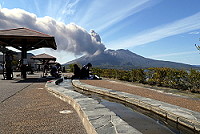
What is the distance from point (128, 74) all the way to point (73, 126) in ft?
33.2

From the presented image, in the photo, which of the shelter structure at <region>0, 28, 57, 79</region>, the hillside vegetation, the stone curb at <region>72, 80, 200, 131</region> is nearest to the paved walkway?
the stone curb at <region>72, 80, 200, 131</region>

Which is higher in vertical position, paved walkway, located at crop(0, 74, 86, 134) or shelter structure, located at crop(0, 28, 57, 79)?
shelter structure, located at crop(0, 28, 57, 79)

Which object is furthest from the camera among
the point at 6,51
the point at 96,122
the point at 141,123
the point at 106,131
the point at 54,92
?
the point at 6,51

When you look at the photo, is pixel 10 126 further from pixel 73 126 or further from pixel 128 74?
pixel 128 74

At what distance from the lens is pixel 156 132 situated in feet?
8.53

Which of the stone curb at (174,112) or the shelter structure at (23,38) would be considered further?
the shelter structure at (23,38)

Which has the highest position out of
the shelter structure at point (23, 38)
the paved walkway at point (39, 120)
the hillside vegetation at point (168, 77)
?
the shelter structure at point (23, 38)

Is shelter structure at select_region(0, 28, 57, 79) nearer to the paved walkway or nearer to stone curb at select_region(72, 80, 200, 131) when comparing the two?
the paved walkway

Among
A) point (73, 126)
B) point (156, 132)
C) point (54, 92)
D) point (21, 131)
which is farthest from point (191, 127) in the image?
point (54, 92)

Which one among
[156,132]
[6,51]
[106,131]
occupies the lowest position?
[156,132]

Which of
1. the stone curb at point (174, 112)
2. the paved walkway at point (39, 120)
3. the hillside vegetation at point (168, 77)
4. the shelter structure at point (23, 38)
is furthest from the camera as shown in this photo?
the shelter structure at point (23, 38)

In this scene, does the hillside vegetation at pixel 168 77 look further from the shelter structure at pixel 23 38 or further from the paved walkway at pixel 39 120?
the shelter structure at pixel 23 38

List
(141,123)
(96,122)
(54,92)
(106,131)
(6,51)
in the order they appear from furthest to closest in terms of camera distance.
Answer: (6,51), (54,92), (141,123), (96,122), (106,131)

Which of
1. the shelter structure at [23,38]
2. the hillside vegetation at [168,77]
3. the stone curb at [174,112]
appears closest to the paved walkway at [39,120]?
the stone curb at [174,112]
